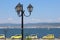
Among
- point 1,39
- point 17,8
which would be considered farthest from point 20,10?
point 1,39

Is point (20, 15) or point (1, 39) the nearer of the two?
point (20, 15)

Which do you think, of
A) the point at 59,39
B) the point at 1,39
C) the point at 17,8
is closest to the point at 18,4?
the point at 17,8

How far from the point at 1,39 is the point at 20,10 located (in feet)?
8.78

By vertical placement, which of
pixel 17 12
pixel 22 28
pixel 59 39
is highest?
pixel 17 12

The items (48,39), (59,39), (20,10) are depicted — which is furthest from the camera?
(59,39)

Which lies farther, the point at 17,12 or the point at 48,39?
the point at 48,39

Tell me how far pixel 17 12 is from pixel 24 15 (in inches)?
17.3

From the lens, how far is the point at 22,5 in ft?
30.9

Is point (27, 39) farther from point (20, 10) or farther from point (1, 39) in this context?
point (20, 10)

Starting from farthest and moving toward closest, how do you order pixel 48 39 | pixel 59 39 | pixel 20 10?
1. pixel 59 39
2. pixel 48 39
3. pixel 20 10

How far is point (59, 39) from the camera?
1278cm

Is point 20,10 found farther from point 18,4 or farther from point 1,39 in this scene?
point 1,39

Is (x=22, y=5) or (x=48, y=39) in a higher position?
(x=22, y=5)

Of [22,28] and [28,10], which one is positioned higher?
[28,10]
